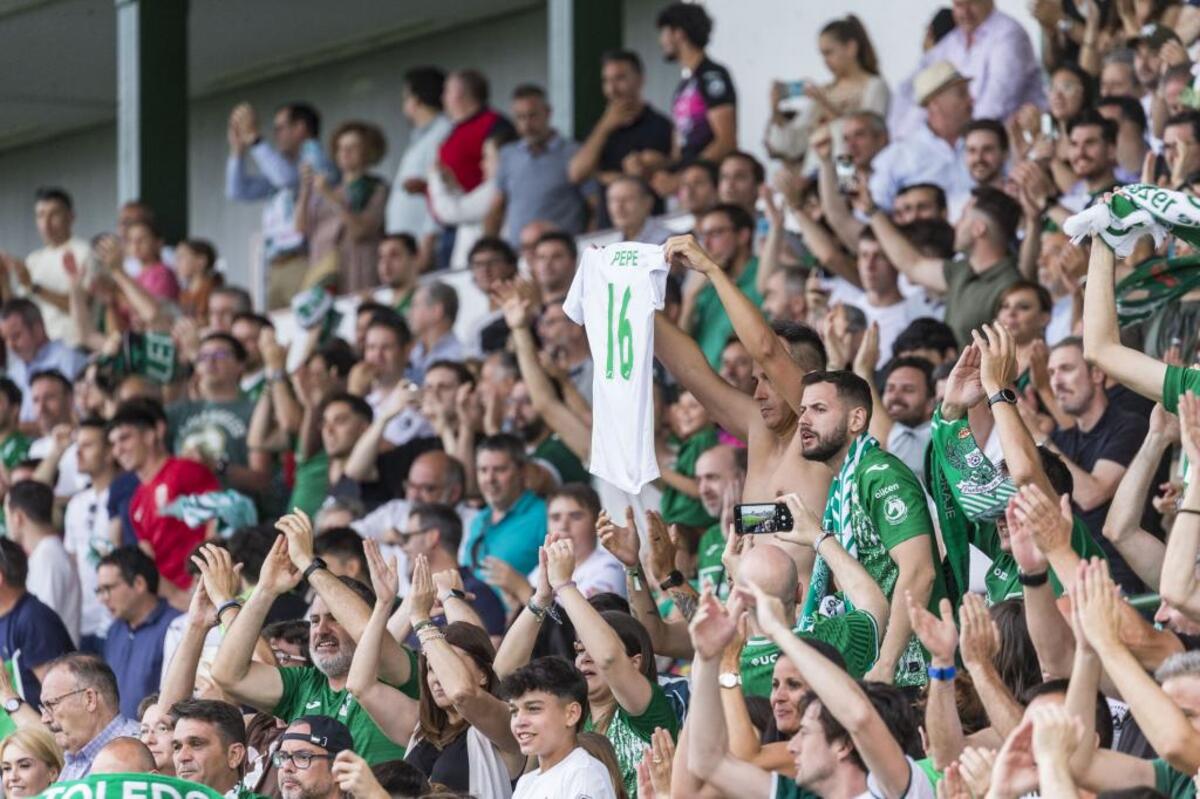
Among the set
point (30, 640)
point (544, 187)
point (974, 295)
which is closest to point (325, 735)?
point (30, 640)

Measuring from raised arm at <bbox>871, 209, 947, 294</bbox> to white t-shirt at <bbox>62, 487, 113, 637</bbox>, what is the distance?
3.87 meters

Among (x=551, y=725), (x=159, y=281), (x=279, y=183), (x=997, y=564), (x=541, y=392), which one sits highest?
(x=279, y=183)

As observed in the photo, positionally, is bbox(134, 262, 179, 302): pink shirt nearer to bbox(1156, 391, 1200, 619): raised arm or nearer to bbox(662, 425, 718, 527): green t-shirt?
bbox(662, 425, 718, 527): green t-shirt

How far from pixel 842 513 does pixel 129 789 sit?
238 cm

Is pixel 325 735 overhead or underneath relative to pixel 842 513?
underneath

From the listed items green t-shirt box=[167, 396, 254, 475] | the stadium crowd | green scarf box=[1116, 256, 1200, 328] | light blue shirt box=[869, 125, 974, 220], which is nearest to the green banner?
the stadium crowd

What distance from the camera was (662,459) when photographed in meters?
10.1

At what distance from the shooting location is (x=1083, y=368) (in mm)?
8328

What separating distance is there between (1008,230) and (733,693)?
4.30m

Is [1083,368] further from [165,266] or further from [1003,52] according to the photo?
[165,266]

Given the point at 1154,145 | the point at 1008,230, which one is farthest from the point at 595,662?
the point at 1154,145

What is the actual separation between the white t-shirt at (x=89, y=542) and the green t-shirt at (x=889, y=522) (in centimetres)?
459

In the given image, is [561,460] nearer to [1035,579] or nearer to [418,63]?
[1035,579]

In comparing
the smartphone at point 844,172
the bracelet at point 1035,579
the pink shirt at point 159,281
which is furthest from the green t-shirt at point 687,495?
the pink shirt at point 159,281
